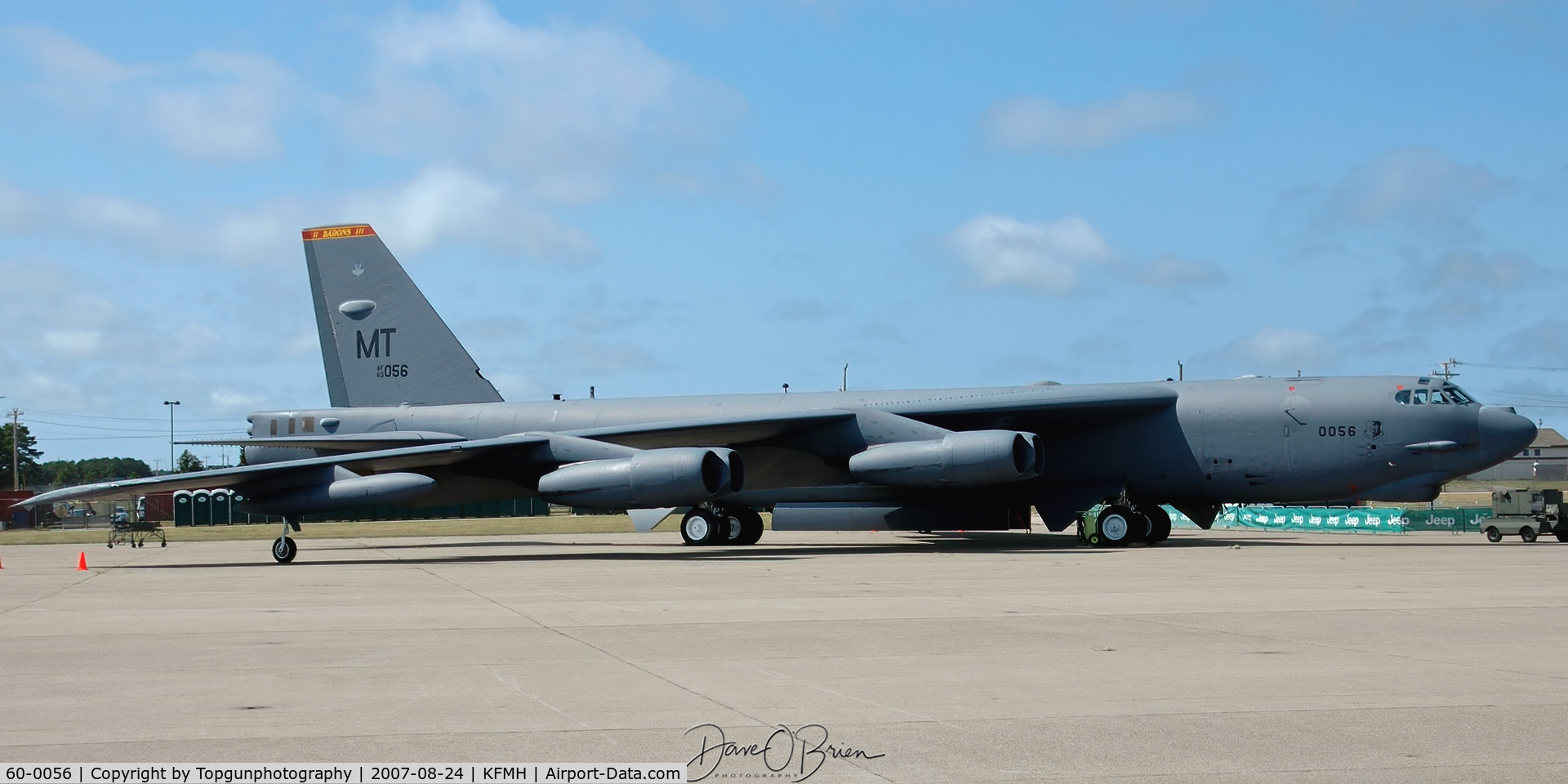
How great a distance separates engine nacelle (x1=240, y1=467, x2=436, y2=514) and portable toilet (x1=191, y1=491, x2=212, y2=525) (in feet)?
132

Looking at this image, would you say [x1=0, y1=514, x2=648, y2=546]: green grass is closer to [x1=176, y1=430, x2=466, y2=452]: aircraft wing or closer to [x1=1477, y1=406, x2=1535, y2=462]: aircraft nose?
[x1=176, y1=430, x2=466, y2=452]: aircraft wing

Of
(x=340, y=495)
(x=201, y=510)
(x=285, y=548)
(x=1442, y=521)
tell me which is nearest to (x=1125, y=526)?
(x=340, y=495)

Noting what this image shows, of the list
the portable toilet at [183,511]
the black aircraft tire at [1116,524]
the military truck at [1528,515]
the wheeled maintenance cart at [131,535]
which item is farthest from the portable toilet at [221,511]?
the military truck at [1528,515]

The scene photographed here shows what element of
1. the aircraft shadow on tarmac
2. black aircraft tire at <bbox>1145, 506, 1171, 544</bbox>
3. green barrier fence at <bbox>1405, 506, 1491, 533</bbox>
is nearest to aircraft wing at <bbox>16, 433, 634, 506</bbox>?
the aircraft shadow on tarmac

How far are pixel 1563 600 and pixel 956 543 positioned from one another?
52.8ft

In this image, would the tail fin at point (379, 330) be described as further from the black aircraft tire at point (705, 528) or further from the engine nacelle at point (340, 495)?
the engine nacelle at point (340, 495)

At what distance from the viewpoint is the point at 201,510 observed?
62.8 m

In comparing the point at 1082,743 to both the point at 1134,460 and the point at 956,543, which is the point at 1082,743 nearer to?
the point at 1134,460

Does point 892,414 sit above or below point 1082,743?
above

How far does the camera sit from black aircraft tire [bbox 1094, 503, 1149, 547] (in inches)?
1028

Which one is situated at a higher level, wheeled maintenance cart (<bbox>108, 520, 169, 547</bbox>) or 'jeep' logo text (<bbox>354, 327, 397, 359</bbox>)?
'jeep' logo text (<bbox>354, 327, 397, 359</bbox>)

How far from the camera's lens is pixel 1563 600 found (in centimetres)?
1298

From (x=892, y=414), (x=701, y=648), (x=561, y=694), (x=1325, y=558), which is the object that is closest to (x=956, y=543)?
(x=892, y=414)

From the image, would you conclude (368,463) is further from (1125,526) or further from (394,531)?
(394,531)
